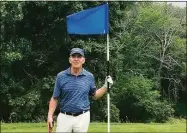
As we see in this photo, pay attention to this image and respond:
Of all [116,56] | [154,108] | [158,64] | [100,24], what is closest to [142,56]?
[158,64]

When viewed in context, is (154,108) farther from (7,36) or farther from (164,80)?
(7,36)

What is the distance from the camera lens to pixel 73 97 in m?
6.00

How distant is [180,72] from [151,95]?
4.11 metres

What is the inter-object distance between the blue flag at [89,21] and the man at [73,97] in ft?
5.90

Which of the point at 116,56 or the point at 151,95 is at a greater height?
the point at 116,56

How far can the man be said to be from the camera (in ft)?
19.6

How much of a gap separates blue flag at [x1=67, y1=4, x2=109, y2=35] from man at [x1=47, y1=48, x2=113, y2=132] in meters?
1.80

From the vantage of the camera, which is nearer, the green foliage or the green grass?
the green grass

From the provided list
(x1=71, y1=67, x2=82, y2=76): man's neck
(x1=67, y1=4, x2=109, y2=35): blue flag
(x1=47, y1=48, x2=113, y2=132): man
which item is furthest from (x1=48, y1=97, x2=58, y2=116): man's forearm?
(x1=67, y1=4, x2=109, y2=35): blue flag

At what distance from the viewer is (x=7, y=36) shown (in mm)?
25906

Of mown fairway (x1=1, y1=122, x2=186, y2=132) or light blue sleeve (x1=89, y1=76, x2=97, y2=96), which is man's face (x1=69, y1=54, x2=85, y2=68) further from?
mown fairway (x1=1, y1=122, x2=186, y2=132)

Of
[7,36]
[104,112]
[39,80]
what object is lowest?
[104,112]

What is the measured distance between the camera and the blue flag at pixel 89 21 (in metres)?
7.74

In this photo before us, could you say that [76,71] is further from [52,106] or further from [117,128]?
[117,128]
